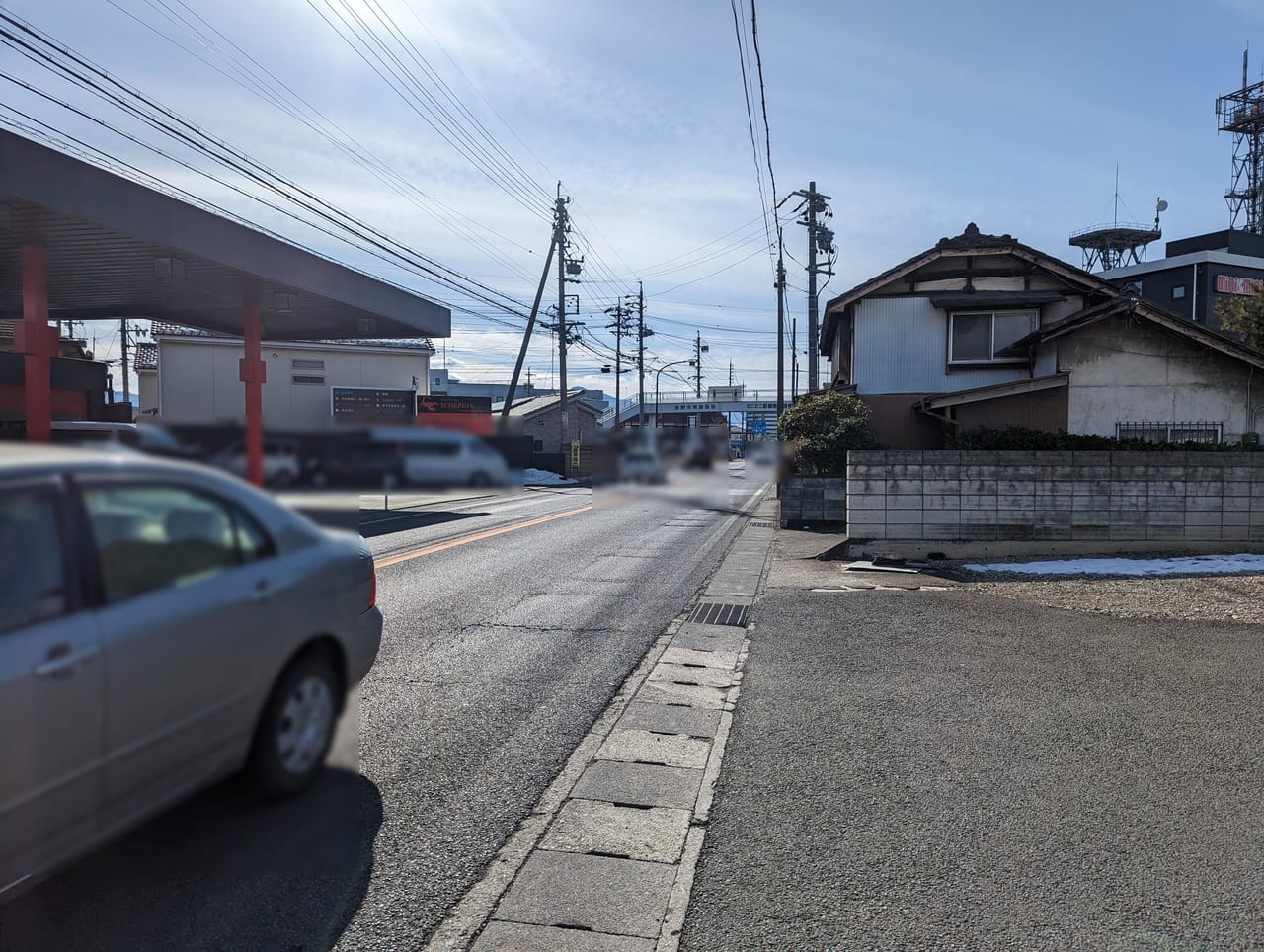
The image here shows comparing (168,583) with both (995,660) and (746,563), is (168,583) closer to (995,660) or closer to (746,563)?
(995,660)

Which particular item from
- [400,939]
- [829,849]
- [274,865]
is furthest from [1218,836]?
[274,865]

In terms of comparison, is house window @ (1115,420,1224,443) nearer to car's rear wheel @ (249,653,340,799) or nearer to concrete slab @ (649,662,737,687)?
concrete slab @ (649,662,737,687)

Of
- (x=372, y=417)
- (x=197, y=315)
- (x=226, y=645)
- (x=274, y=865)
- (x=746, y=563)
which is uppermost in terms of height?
(x=197, y=315)

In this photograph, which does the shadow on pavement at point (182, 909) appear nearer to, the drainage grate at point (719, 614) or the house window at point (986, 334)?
the drainage grate at point (719, 614)

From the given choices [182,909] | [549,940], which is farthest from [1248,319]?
[182,909]

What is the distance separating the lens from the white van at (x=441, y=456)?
1.04 metres

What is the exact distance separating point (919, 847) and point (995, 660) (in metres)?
3.70

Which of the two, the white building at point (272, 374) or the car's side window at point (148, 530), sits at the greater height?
the white building at point (272, 374)

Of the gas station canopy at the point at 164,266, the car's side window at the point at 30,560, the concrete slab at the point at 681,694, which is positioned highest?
the gas station canopy at the point at 164,266

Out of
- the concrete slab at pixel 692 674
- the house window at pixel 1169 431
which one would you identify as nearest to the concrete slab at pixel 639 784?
the concrete slab at pixel 692 674

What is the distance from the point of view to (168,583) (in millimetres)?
957

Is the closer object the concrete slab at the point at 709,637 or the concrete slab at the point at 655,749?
the concrete slab at the point at 655,749

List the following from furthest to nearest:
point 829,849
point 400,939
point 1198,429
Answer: point 1198,429 → point 829,849 → point 400,939

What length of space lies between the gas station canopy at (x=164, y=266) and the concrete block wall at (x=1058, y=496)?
1151 centimetres
